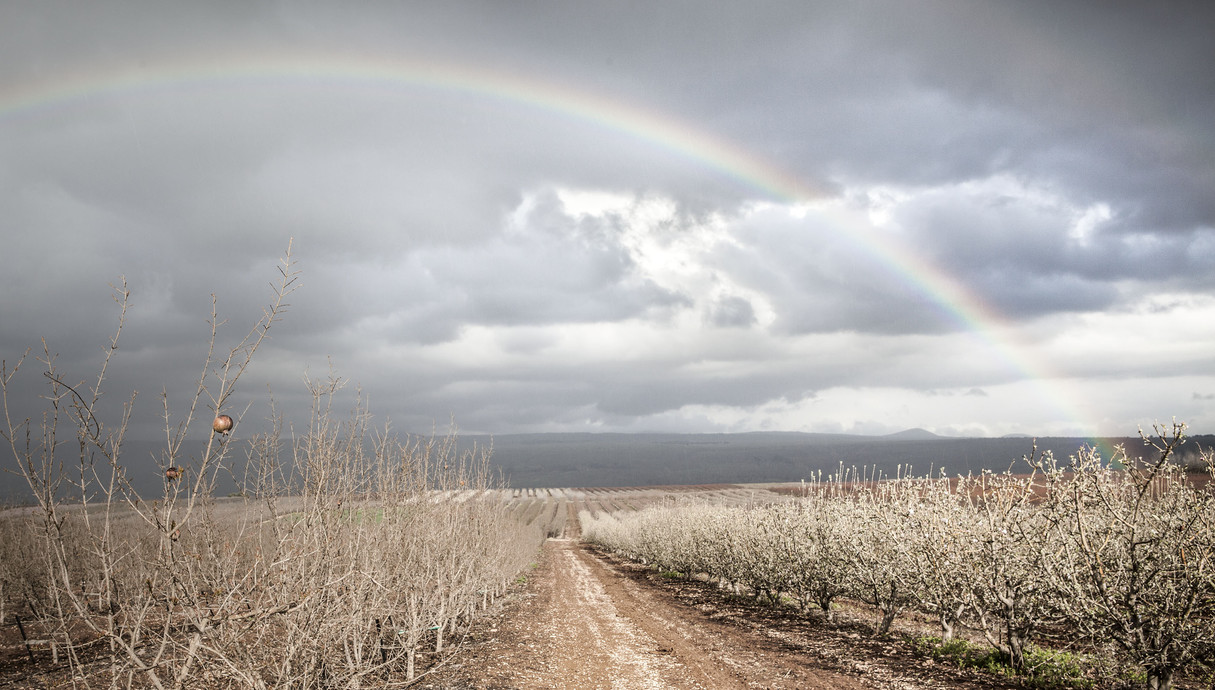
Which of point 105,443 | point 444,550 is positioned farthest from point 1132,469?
point 444,550

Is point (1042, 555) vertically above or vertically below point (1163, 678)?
above

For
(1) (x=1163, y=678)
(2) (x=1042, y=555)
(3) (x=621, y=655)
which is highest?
(2) (x=1042, y=555)

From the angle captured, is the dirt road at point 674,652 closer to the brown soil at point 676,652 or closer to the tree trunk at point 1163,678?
the brown soil at point 676,652

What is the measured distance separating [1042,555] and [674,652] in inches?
328

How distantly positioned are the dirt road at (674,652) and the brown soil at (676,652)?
2 cm

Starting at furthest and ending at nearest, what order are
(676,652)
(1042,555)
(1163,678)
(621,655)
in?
(676,652) < (621,655) < (1042,555) < (1163,678)

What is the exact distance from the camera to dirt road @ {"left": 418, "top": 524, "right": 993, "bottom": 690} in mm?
12047

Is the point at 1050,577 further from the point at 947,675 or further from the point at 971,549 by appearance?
the point at 947,675

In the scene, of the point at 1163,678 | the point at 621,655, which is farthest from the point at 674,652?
the point at 1163,678

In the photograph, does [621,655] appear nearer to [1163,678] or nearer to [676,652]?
[676,652]

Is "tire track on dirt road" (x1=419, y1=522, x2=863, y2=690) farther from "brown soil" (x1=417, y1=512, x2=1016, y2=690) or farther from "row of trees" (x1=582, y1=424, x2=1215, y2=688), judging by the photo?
"row of trees" (x1=582, y1=424, x2=1215, y2=688)

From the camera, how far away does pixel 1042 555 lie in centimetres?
995

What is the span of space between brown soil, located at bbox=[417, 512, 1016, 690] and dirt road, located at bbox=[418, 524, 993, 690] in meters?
0.02

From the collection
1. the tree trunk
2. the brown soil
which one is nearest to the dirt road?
the brown soil
